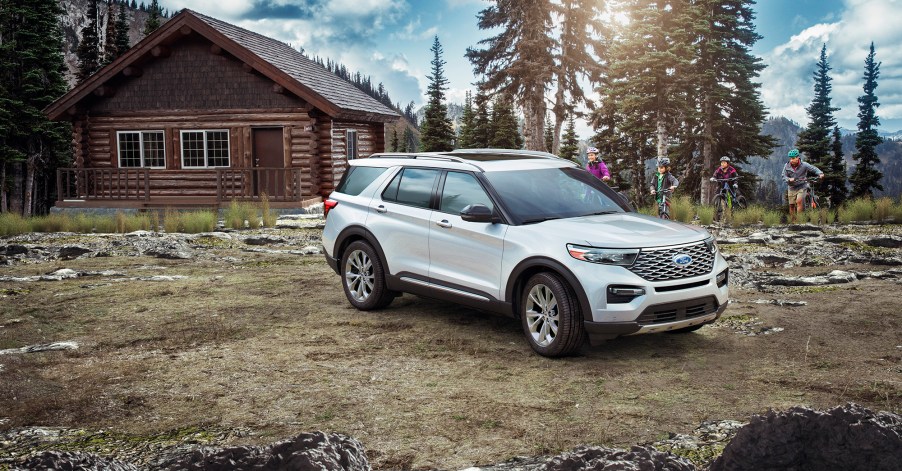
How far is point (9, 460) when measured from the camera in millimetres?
4375

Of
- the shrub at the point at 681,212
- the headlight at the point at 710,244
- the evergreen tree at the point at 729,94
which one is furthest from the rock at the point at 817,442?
the evergreen tree at the point at 729,94

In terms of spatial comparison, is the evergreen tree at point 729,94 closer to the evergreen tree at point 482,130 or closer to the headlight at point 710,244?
the evergreen tree at point 482,130

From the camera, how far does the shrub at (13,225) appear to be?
18.3 meters

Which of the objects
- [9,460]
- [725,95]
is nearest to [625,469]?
[9,460]

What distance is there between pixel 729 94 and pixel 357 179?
28.3 metres

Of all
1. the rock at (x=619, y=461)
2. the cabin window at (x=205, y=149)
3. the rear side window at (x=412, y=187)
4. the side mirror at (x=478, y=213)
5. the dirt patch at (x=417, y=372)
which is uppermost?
the cabin window at (x=205, y=149)

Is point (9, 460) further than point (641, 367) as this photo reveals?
No

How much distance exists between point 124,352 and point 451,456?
3859 millimetres

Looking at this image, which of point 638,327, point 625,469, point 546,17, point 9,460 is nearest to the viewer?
point 625,469

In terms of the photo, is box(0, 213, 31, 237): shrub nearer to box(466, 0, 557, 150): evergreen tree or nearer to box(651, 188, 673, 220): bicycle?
box(651, 188, 673, 220): bicycle

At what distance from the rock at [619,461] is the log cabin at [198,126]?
21.7 m

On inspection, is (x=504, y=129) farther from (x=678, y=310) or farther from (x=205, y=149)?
(x=678, y=310)

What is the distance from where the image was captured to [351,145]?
27.9 meters

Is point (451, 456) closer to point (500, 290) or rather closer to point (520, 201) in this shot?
point (500, 290)
